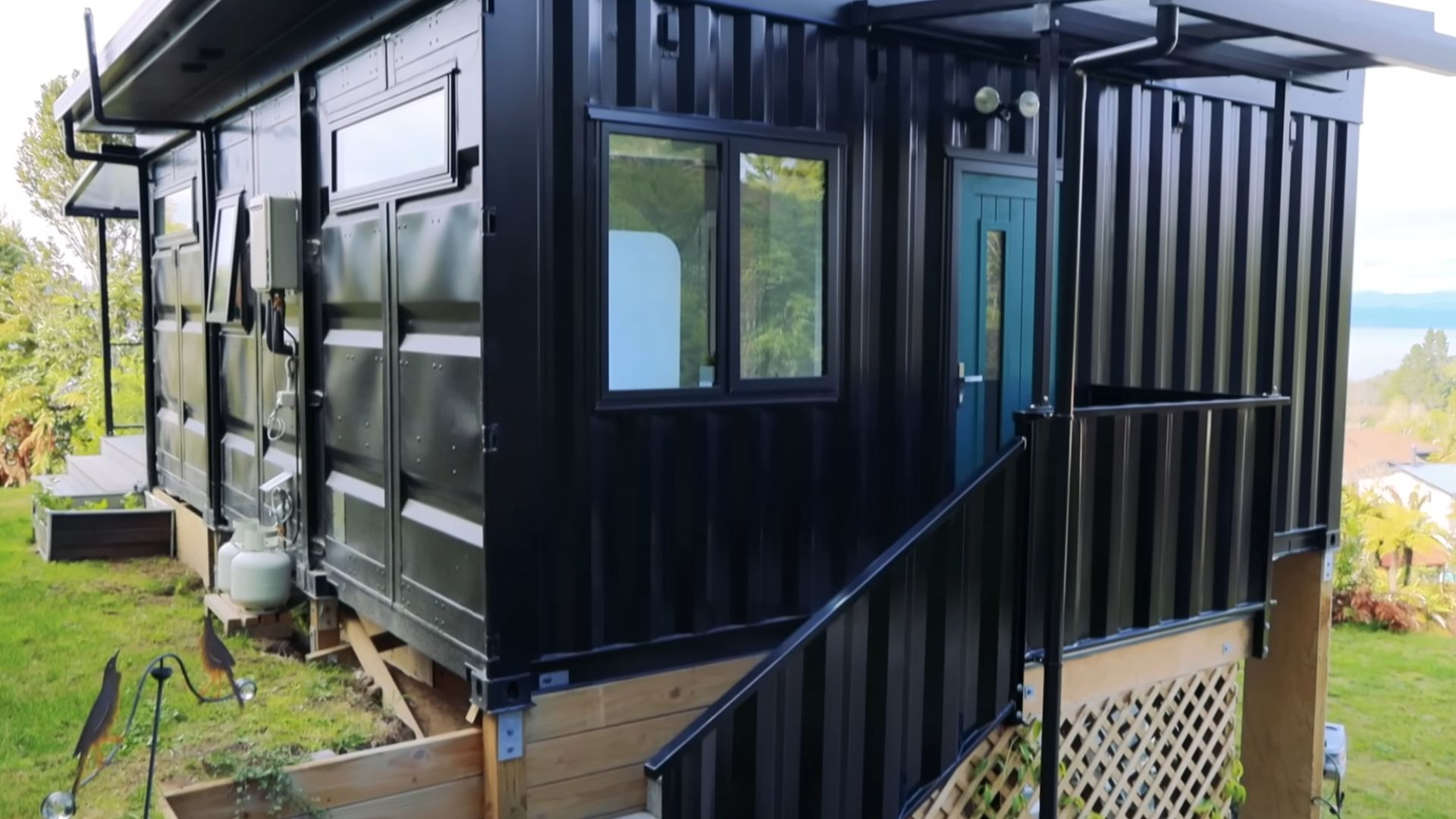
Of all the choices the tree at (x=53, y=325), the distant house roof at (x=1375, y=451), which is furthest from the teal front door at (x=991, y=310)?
the tree at (x=53, y=325)

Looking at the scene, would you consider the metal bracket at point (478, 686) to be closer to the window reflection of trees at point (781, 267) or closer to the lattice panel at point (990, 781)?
the window reflection of trees at point (781, 267)

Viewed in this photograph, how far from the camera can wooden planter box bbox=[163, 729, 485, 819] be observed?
3484 millimetres

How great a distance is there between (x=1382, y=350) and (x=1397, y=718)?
21.1 ft

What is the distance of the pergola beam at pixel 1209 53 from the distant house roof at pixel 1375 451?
960cm

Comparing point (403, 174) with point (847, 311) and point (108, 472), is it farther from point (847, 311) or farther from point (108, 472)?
point (108, 472)

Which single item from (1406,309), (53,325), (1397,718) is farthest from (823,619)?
(1406,309)

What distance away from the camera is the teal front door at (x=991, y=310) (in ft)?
17.4

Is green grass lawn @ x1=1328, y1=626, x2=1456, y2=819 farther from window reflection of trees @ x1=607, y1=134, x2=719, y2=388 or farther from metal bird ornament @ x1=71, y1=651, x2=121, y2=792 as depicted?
metal bird ornament @ x1=71, y1=651, x2=121, y2=792

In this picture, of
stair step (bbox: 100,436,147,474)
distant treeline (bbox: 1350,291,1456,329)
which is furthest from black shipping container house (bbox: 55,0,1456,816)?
distant treeline (bbox: 1350,291,1456,329)

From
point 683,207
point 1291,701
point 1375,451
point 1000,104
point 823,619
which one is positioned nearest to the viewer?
point 823,619

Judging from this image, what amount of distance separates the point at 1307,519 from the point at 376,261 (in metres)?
5.30

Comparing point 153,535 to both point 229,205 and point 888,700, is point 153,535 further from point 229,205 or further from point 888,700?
point 888,700

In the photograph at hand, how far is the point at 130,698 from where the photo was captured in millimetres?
5027

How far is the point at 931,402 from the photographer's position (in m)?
5.13
